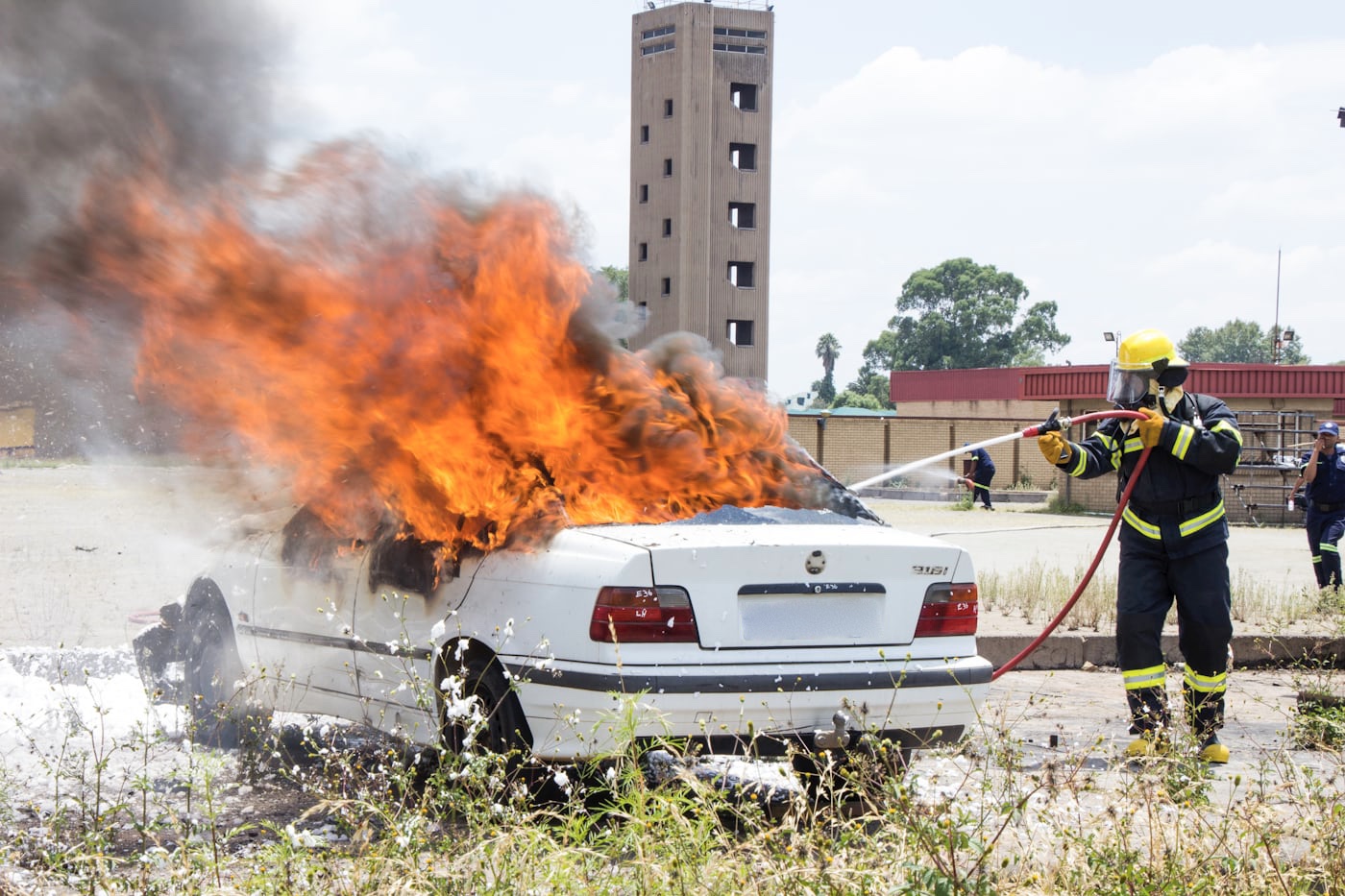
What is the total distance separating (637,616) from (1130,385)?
3332 mm

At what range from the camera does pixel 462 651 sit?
5035mm

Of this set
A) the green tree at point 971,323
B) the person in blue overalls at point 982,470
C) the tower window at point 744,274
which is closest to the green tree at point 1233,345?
the green tree at point 971,323

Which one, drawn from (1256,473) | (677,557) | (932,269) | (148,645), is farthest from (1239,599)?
(932,269)

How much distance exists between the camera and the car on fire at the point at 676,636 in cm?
462

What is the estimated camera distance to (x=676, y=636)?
15.3 feet

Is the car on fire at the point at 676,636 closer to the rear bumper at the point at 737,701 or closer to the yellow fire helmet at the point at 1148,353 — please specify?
the rear bumper at the point at 737,701

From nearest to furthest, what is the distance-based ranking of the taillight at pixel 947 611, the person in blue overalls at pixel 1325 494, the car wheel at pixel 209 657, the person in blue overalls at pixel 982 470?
the taillight at pixel 947 611
the car wheel at pixel 209 657
the person in blue overalls at pixel 1325 494
the person in blue overalls at pixel 982 470

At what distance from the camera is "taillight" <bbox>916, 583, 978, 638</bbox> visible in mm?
5102

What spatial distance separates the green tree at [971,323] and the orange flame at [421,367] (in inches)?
4530

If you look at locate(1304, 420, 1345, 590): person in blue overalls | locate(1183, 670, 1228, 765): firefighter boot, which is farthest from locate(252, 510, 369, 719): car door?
locate(1304, 420, 1345, 590): person in blue overalls

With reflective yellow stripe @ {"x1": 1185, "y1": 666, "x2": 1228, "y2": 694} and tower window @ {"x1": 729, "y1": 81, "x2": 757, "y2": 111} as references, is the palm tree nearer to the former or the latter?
tower window @ {"x1": 729, "y1": 81, "x2": 757, "y2": 111}

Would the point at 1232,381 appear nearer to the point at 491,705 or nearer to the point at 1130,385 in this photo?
the point at 1130,385

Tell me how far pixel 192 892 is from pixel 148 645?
3836 mm

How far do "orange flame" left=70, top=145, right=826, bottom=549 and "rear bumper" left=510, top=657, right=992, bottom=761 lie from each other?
0.66 m
